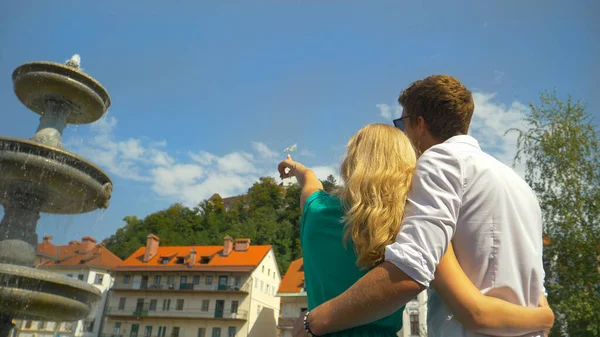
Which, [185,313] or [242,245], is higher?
[242,245]

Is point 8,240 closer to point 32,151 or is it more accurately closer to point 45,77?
point 32,151

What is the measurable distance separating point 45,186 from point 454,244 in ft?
37.9

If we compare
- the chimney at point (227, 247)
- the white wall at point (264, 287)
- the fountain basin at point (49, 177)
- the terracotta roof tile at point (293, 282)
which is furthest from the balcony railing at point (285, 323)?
the fountain basin at point (49, 177)

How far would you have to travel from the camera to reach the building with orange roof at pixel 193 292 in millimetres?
51688

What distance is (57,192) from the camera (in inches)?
452

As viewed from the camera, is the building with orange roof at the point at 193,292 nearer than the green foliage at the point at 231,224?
Yes

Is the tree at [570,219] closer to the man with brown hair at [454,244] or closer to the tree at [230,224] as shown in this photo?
the man with brown hair at [454,244]

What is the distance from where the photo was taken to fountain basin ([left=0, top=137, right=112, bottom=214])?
34.3 ft

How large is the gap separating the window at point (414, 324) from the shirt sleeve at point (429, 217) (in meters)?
38.7

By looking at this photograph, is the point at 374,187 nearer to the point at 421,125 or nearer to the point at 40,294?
Result: the point at 421,125

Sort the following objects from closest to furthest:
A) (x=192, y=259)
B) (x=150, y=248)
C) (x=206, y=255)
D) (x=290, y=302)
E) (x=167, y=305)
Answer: (x=290, y=302) < (x=167, y=305) < (x=192, y=259) < (x=206, y=255) < (x=150, y=248)

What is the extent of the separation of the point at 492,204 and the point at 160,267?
193 ft

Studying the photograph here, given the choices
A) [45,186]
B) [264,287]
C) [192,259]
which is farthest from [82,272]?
[45,186]

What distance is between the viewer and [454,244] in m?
1.92
